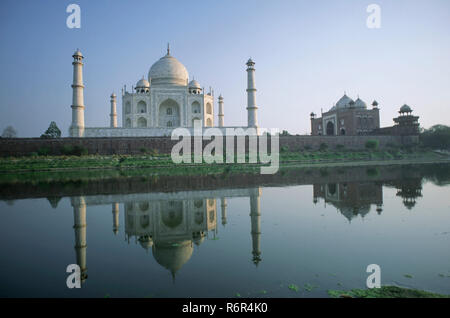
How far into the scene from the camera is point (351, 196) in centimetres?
778

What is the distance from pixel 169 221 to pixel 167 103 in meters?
22.8

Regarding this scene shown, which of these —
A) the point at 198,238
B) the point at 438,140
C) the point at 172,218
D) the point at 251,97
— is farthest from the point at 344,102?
the point at 198,238

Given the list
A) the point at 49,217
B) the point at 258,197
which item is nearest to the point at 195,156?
the point at 258,197

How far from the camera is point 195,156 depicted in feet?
69.3

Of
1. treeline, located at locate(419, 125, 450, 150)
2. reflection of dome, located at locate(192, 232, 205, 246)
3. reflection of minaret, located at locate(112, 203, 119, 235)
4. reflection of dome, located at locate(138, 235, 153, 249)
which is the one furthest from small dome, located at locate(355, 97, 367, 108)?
reflection of dome, located at locate(138, 235, 153, 249)

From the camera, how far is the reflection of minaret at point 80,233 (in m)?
3.54

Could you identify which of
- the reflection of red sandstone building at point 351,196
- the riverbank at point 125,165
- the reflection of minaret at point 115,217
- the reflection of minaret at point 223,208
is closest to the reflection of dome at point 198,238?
the reflection of minaret at point 223,208

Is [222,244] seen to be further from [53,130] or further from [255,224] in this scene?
[53,130]

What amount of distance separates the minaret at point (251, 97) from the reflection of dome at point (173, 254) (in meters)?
20.7

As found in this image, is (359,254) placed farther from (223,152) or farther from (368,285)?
(223,152)

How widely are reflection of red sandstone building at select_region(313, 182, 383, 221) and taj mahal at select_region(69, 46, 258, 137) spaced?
15226mm

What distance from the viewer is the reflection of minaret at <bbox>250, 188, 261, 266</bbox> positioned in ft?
12.4

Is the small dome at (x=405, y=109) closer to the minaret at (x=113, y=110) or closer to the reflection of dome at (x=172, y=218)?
the minaret at (x=113, y=110)
